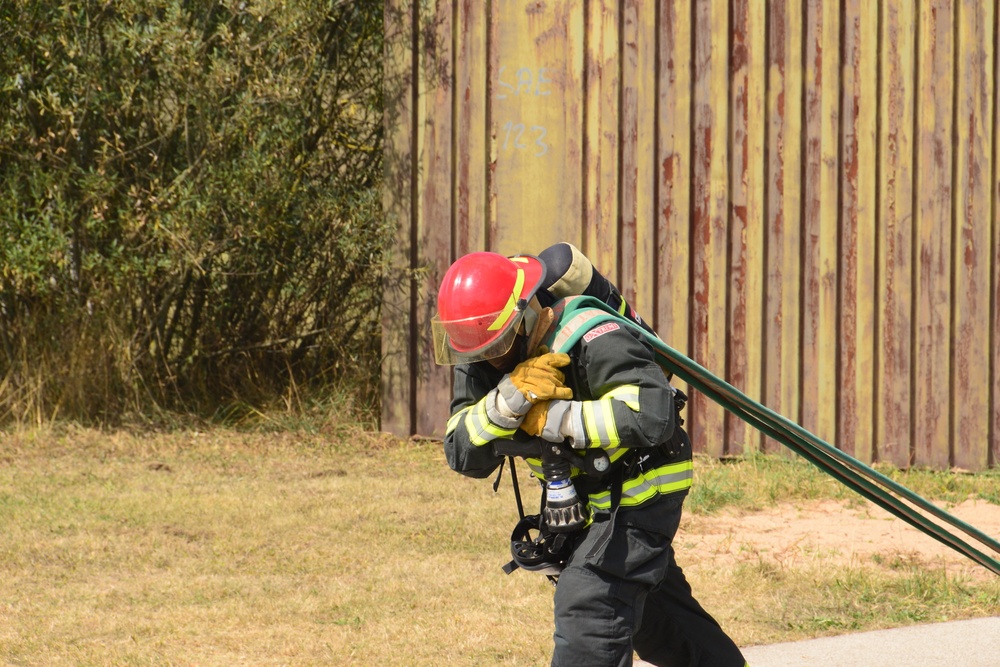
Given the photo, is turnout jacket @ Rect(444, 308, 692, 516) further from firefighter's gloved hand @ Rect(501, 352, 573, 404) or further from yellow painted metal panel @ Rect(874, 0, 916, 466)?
yellow painted metal panel @ Rect(874, 0, 916, 466)

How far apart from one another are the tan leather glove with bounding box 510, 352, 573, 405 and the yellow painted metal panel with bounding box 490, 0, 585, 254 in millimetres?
4939

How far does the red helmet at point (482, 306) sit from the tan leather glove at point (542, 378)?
10cm

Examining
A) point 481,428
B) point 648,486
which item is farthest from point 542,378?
point 648,486

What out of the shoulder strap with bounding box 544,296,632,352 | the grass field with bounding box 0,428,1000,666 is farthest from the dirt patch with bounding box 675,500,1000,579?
the shoulder strap with bounding box 544,296,632,352

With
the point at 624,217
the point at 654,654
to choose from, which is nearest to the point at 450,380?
the point at 624,217

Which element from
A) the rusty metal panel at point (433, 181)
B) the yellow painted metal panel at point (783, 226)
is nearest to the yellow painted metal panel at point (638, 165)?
the yellow painted metal panel at point (783, 226)

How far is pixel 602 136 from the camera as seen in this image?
8.00 metres

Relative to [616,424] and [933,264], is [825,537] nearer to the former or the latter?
[933,264]

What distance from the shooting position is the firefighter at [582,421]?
10.2ft

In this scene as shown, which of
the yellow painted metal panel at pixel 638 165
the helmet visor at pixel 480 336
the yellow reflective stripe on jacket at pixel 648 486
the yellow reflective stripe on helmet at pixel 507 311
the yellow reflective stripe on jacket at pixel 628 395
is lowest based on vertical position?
the yellow reflective stripe on jacket at pixel 648 486

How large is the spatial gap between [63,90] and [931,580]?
6319 millimetres

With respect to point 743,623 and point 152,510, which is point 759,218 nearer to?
point 743,623

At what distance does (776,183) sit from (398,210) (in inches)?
103

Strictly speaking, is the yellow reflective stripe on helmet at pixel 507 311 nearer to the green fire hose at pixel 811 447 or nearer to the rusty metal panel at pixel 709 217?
the green fire hose at pixel 811 447
